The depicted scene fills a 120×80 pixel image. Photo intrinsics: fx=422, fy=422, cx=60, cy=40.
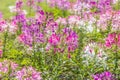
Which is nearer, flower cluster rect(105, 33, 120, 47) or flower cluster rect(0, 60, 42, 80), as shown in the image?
flower cluster rect(0, 60, 42, 80)

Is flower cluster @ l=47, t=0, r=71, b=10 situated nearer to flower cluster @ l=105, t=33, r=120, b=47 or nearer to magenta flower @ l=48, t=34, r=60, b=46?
magenta flower @ l=48, t=34, r=60, b=46

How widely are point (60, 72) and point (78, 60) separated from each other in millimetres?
567

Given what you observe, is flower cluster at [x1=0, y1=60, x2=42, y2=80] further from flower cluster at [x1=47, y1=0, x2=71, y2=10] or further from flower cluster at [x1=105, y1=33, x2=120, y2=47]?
flower cluster at [x1=47, y1=0, x2=71, y2=10]

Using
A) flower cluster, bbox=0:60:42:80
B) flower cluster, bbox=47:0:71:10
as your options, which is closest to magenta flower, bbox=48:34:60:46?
flower cluster, bbox=0:60:42:80

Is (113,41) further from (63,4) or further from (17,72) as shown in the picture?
(63,4)

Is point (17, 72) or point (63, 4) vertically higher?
point (63, 4)

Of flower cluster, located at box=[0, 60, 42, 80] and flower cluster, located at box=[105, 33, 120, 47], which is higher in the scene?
flower cluster, located at box=[105, 33, 120, 47]

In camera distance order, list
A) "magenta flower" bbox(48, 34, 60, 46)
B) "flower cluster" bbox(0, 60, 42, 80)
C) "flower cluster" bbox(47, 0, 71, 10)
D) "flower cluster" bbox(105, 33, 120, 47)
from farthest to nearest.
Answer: "flower cluster" bbox(47, 0, 71, 10) < "magenta flower" bbox(48, 34, 60, 46) < "flower cluster" bbox(105, 33, 120, 47) < "flower cluster" bbox(0, 60, 42, 80)

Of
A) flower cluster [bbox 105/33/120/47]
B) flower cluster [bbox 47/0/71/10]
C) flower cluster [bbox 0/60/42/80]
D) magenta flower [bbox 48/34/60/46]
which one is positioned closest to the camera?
flower cluster [bbox 0/60/42/80]

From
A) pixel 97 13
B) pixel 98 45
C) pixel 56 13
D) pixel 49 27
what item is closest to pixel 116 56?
pixel 98 45

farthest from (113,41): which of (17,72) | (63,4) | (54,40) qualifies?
(63,4)

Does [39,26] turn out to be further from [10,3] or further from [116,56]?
[10,3]

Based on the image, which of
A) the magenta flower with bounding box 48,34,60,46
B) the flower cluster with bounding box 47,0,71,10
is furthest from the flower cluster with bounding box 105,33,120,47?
the flower cluster with bounding box 47,0,71,10

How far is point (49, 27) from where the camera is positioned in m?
8.58
